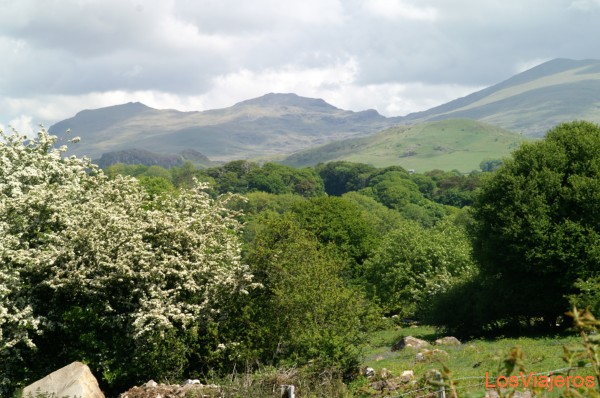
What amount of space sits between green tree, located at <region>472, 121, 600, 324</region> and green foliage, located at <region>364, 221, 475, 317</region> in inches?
545

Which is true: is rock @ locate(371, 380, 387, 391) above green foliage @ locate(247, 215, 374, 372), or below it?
below

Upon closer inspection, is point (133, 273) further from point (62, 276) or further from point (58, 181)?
point (58, 181)

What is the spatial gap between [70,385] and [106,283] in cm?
558

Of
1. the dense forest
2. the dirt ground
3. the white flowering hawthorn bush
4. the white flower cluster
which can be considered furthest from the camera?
the white flower cluster

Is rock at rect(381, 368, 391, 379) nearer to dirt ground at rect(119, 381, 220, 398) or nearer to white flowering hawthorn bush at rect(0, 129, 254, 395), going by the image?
dirt ground at rect(119, 381, 220, 398)

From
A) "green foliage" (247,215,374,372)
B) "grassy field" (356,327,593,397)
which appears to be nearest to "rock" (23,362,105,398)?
"green foliage" (247,215,374,372)

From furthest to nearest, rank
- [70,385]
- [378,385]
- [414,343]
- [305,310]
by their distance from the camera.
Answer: [414,343], [305,310], [70,385], [378,385]

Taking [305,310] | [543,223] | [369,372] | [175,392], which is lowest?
[369,372]

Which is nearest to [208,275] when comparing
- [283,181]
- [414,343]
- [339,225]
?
[414,343]

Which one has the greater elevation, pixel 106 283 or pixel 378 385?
pixel 106 283

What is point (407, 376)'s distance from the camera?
18.7 metres

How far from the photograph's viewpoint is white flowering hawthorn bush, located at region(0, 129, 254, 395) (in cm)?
2344

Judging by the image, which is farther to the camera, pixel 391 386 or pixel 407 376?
pixel 407 376

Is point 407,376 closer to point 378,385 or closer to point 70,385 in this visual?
point 378,385
